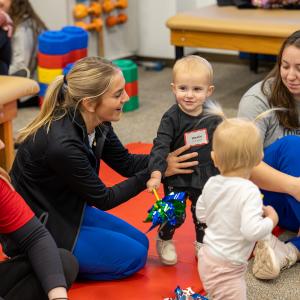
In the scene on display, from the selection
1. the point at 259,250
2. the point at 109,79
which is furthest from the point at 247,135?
the point at 259,250

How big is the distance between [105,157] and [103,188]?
0.96ft

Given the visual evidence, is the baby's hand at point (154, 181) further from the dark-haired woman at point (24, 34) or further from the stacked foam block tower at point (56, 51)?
the dark-haired woman at point (24, 34)

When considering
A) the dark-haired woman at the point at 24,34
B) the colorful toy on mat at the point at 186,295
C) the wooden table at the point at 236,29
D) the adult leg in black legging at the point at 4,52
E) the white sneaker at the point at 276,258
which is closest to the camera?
the colorful toy on mat at the point at 186,295

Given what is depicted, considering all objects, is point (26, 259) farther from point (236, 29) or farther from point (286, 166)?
point (236, 29)

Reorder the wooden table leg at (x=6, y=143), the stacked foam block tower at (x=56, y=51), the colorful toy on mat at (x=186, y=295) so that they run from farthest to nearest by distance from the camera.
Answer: the stacked foam block tower at (x=56, y=51), the wooden table leg at (x=6, y=143), the colorful toy on mat at (x=186, y=295)

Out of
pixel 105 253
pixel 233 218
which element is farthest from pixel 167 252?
pixel 233 218

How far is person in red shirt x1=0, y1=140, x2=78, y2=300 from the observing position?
185cm

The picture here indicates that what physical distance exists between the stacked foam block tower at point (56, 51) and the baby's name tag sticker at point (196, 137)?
2070 millimetres

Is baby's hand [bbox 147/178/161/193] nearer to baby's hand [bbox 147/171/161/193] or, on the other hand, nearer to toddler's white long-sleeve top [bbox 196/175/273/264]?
baby's hand [bbox 147/171/161/193]

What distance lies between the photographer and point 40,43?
418cm

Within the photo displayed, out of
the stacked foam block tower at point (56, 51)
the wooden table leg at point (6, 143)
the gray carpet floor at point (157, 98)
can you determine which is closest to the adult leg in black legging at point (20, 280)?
the gray carpet floor at point (157, 98)

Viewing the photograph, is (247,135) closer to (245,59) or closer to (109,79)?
(109,79)

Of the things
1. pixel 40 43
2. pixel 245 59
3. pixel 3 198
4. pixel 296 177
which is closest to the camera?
pixel 3 198

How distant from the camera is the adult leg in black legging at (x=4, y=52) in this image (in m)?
3.70
